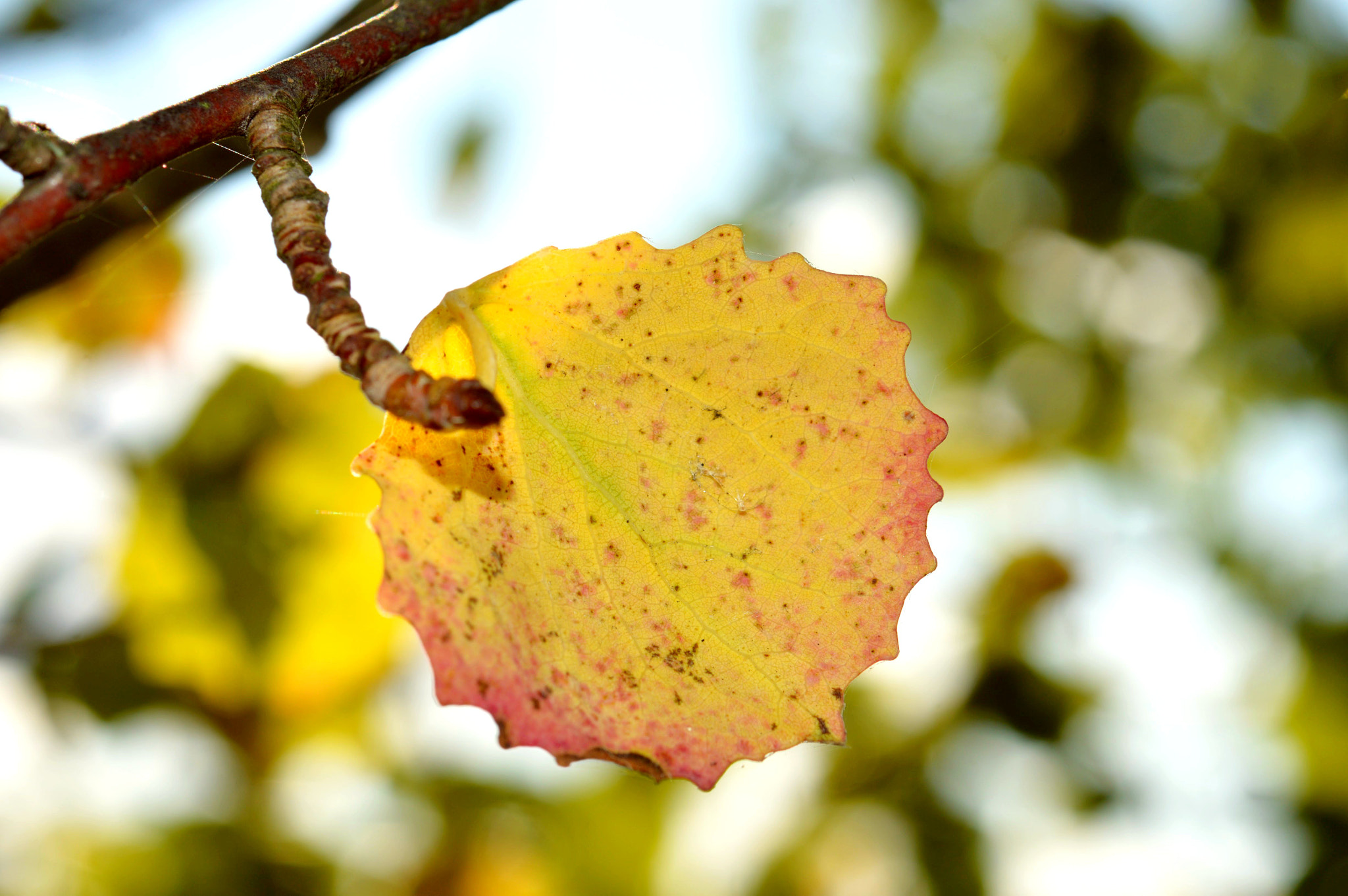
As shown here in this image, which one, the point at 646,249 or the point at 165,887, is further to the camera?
the point at 165,887

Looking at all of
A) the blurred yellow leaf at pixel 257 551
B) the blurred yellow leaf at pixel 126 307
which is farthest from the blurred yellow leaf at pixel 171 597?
the blurred yellow leaf at pixel 126 307

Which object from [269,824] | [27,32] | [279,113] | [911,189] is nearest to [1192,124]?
[911,189]

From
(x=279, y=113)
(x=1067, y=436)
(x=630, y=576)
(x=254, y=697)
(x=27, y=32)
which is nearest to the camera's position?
(x=279, y=113)

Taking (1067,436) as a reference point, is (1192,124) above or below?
above

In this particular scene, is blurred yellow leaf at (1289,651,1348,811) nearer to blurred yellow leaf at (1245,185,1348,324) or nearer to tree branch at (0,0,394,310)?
blurred yellow leaf at (1245,185,1348,324)

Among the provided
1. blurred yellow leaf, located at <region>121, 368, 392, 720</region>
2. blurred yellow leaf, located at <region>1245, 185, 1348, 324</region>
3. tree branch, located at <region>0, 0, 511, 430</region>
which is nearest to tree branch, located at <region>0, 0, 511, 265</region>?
tree branch, located at <region>0, 0, 511, 430</region>

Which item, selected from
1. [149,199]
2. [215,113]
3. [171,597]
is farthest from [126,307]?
[215,113]

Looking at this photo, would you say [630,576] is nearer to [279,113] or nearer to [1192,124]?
[279,113]
